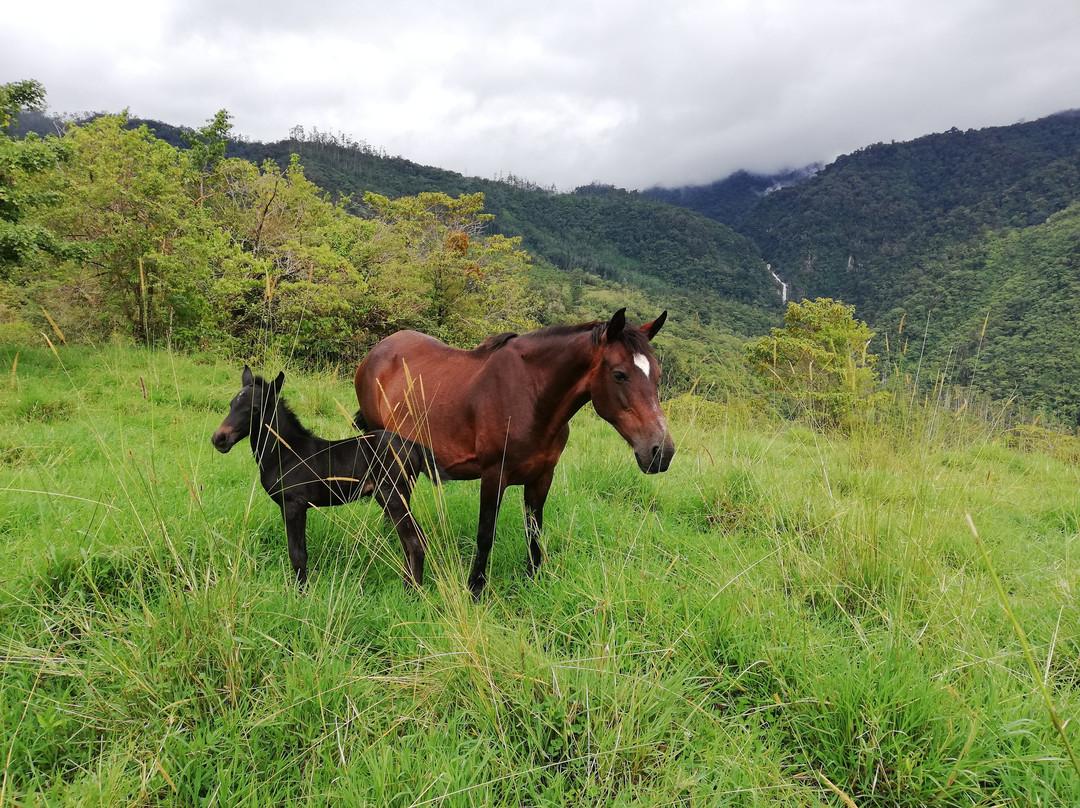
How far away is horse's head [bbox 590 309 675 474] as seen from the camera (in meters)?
2.77

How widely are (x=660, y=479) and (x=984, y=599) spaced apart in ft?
8.66

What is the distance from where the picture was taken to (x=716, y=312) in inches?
4692

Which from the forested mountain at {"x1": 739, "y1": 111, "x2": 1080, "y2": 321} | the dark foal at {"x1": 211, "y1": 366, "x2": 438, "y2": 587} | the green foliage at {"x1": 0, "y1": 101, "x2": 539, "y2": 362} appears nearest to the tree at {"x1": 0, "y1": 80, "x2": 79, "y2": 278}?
the green foliage at {"x1": 0, "y1": 101, "x2": 539, "y2": 362}

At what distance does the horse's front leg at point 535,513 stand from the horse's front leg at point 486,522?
0.84 ft

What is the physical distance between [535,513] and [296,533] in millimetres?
1655

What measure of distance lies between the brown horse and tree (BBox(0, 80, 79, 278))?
9.84 metres

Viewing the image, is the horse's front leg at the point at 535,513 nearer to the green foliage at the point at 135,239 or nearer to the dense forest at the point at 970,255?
the dense forest at the point at 970,255

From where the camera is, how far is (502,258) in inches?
1146

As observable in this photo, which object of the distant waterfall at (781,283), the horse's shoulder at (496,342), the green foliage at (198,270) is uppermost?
the distant waterfall at (781,283)

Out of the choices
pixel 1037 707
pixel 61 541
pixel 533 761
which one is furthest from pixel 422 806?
pixel 61 541

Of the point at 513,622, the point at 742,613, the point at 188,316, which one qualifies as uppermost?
the point at 188,316

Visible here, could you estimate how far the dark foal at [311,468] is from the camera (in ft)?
10.5

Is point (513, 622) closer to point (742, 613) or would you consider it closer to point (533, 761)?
point (533, 761)

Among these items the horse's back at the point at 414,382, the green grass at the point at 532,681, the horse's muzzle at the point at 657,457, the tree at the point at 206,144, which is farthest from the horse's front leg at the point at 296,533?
the tree at the point at 206,144
